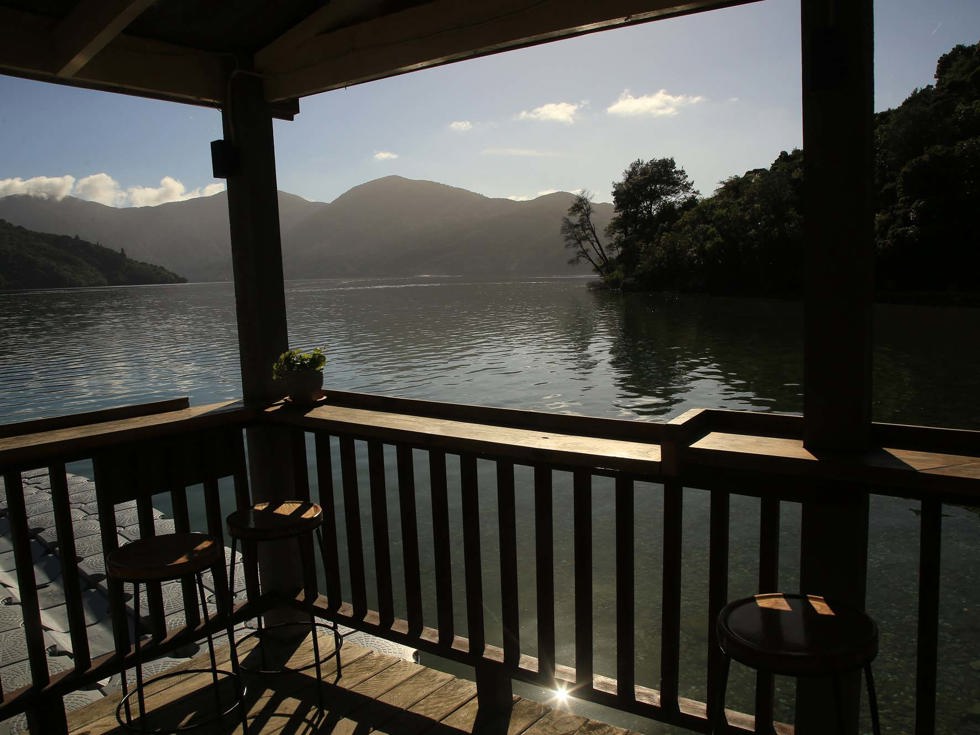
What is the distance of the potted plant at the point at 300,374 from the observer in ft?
9.13

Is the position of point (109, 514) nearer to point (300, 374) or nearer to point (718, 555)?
point (300, 374)

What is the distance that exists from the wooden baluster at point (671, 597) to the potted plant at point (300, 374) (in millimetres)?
1559

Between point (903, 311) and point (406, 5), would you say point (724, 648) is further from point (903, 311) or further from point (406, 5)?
point (903, 311)

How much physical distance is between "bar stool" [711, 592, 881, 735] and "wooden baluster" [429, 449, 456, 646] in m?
1.08

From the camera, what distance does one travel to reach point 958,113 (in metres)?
31.8

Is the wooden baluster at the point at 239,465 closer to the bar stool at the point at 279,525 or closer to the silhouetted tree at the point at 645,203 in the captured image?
the bar stool at the point at 279,525

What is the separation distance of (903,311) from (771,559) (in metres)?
34.7

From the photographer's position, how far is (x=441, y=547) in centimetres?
240

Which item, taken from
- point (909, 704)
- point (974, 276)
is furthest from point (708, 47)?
point (974, 276)

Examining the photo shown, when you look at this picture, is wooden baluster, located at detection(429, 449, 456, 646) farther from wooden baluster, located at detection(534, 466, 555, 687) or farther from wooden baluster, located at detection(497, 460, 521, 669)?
wooden baluster, located at detection(534, 466, 555, 687)

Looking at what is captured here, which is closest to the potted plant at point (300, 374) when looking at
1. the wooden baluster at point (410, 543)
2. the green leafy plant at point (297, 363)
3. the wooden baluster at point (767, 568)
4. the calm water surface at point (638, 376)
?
the green leafy plant at point (297, 363)

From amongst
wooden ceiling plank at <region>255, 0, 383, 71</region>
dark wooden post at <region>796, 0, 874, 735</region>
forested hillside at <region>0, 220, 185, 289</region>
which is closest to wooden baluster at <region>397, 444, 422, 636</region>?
dark wooden post at <region>796, 0, 874, 735</region>

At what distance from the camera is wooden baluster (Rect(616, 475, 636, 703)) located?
6.30ft

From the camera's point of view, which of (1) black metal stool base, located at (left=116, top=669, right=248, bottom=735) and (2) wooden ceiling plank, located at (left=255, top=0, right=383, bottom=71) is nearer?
(1) black metal stool base, located at (left=116, top=669, right=248, bottom=735)
